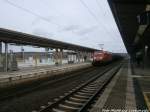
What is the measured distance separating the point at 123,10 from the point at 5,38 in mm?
12653

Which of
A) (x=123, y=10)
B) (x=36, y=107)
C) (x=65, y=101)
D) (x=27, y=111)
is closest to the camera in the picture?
(x=27, y=111)

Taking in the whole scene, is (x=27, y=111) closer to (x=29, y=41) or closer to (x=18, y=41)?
(x=18, y=41)

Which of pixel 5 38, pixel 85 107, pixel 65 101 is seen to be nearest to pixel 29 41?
pixel 5 38

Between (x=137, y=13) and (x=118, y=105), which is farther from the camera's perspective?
(x=137, y=13)

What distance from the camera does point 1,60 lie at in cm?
3066

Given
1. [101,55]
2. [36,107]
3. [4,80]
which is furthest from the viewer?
[101,55]

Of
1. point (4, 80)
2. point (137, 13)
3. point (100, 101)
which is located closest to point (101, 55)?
point (137, 13)

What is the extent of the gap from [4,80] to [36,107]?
385 inches

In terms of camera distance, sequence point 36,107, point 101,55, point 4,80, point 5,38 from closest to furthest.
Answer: point 36,107
point 4,80
point 5,38
point 101,55

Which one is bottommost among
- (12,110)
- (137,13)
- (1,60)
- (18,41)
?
(12,110)

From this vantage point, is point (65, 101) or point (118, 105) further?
point (65, 101)

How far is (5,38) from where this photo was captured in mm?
25609

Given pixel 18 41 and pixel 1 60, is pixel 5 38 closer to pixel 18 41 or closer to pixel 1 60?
pixel 18 41

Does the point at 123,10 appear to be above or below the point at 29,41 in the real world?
above
